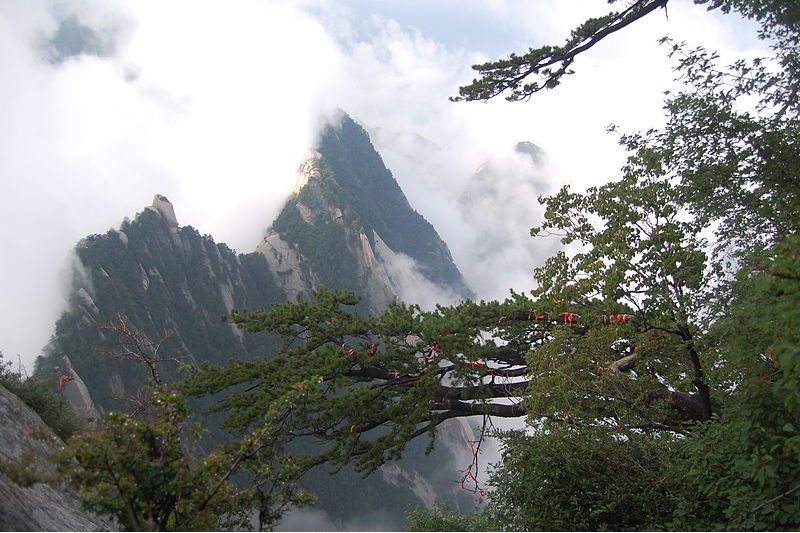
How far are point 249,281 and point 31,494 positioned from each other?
67782 millimetres

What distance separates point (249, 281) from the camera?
7225 centimetres

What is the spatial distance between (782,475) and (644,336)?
3519mm

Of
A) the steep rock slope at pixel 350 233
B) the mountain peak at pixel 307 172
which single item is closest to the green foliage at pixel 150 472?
the steep rock slope at pixel 350 233

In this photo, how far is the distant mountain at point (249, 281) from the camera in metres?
47.0

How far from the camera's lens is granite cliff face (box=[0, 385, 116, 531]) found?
498 cm

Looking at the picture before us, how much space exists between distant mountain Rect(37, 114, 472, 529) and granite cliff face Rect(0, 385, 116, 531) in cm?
2205

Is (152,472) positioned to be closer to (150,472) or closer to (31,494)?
(150,472)

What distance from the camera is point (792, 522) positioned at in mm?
5391

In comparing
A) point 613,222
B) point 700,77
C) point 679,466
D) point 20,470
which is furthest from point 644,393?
point 20,470

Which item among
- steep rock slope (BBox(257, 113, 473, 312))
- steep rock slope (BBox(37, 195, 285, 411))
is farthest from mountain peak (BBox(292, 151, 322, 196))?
steep rock slope (BBox(37, 195, 285, 411))

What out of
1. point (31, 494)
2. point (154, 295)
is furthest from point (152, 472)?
point (154, 295)

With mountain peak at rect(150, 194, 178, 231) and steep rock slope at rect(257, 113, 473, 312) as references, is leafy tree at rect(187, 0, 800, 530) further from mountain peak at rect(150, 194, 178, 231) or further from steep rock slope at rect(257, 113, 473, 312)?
mountain peak at rect(150, 194, 178, 231)

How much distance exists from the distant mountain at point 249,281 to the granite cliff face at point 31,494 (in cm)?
2205

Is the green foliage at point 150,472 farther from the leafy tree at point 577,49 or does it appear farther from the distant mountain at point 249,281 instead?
the distant mountain at point 249,281
